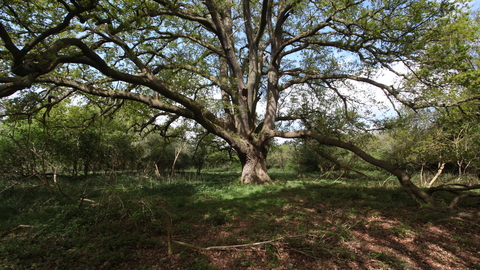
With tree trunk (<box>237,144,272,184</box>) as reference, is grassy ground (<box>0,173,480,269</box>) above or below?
below

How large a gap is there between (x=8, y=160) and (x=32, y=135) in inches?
61.4

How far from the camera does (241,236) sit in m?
4.54

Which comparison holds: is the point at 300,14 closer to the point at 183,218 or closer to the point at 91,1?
the point at 91,1

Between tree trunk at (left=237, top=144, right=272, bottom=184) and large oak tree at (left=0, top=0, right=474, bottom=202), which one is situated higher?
large oak tree at (left=0, top=0, right=474, bottom=202)

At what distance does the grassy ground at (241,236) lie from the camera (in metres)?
3.60

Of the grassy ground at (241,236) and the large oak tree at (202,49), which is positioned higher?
the large oak tree at (202,49)

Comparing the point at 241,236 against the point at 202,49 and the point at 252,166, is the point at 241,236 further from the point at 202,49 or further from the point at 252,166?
the point at 202,49

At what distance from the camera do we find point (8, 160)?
1052cm

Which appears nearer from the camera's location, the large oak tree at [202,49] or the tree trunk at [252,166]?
the large oak tree at [202,49]

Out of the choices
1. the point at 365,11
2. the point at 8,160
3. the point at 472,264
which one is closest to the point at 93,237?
the point at 472,264

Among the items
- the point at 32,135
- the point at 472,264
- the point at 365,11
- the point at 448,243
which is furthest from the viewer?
the point at 32,135

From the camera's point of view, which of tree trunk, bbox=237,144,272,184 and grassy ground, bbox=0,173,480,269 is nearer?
grassy ground, bbox=0,173,480,269

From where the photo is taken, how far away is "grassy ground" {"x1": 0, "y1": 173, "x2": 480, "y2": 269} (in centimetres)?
360

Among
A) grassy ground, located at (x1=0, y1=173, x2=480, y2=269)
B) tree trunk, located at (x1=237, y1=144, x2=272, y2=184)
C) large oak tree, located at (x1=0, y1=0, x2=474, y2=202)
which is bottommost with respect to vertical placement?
grassy ground, located at (x1=0, y1=173, x2=480, y2=269)
